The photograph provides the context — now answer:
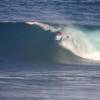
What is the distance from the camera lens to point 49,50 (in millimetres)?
16891

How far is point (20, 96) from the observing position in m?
11.9

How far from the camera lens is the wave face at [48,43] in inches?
633

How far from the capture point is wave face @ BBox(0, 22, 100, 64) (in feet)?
52.7

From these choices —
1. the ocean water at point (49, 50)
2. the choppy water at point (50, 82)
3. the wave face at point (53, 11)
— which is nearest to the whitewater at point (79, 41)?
the ocean water at point (49, 50)

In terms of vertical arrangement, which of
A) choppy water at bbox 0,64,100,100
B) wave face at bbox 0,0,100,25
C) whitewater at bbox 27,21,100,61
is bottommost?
wave face at bbox 0,0,100,25

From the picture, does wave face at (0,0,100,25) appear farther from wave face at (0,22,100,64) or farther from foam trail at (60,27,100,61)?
foam trail at (60,27,100,61)

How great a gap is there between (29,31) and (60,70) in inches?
179

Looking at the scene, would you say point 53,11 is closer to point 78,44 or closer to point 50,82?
point 78,44

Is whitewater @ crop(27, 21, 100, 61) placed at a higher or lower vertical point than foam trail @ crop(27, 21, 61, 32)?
higher

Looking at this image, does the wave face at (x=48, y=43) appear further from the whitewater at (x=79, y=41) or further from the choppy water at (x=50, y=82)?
the choppy water at (x=50, y=82)

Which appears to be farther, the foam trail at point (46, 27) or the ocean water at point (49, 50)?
the foam trail at point (46, 27)

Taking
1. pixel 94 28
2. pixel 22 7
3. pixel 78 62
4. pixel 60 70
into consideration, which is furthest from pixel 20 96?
pixel 22 7

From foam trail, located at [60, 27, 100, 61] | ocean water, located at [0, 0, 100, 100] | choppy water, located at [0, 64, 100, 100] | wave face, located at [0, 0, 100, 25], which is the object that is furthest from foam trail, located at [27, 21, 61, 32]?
choppy water, located at [0, 64, 100, 100]

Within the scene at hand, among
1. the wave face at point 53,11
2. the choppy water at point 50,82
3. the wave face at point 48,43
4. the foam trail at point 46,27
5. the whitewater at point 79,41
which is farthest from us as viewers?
the wave face at point 53,11
